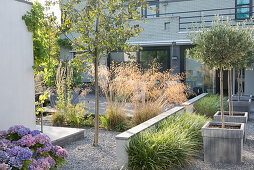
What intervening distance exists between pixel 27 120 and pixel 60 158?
4.30ft

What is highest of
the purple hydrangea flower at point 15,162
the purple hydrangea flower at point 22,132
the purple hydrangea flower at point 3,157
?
the purple hydrangea flower at point 22,132

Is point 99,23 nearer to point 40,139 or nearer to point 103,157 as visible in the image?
point 103,157

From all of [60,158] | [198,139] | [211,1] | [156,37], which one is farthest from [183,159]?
[211,1]

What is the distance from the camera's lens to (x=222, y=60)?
441 centimetres

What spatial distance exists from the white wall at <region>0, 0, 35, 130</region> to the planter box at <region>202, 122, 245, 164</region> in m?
2.65

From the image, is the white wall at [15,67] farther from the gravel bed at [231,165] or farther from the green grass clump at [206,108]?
the green grass clump at [206,108]

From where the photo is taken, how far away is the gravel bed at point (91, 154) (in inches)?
150

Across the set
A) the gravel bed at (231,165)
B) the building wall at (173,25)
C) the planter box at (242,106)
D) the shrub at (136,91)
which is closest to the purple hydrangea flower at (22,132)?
the gravel bed at (231,165)

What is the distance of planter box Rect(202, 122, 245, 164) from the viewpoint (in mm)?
3912

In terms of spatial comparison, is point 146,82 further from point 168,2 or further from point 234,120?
point 168,2

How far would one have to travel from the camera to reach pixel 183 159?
3.80 metres

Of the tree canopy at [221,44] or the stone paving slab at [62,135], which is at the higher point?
the tree canopy at [221,44]

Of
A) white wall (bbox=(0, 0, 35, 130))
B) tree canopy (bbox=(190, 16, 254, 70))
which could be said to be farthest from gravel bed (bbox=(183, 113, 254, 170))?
white wall (bbox=(0, 0, 35, 130))

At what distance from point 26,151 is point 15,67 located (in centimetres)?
169
